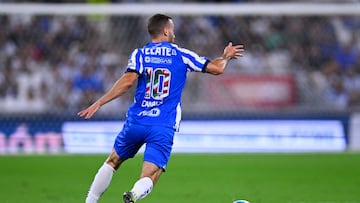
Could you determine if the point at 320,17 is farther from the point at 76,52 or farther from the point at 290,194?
the point at 290,194

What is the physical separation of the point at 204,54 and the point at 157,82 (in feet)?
38.9

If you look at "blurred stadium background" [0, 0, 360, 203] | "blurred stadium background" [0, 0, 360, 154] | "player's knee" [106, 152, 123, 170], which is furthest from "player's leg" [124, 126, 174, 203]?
"blurred stadium background" [0, 0, 360, 154]

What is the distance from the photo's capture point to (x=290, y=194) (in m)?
12.3

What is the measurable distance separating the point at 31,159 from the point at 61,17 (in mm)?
4625

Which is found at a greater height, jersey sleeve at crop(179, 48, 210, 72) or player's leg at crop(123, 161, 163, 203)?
jersey sleeve at crop(179, 48, 210, 72)

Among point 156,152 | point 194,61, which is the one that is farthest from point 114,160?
point 194,61

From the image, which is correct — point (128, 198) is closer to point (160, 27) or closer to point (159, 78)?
point (159, 78)

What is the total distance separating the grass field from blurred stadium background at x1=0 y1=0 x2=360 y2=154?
1443 mm

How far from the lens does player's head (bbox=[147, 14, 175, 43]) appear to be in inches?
356

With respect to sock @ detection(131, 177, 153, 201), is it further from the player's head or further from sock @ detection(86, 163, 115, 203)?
the player's head

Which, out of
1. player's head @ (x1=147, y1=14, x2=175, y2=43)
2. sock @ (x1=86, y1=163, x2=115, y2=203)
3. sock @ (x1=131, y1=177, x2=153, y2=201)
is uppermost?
player's head @ (x1=147, y1=14, x2=175, y2=43)

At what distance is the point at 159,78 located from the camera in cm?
898

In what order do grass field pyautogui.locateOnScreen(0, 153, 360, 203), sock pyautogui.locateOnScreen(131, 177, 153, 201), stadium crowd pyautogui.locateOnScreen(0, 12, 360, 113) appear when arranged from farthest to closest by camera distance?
stadium crowd pyautogui.locateOnScreen(0, 12, 360, 113), grass field pyautogui.locateOnScreen(0, 153, 360, 203), sock pyautogui.locateOnScreen(131, 177, 153, 201)

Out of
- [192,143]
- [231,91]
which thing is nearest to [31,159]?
[192,143]
